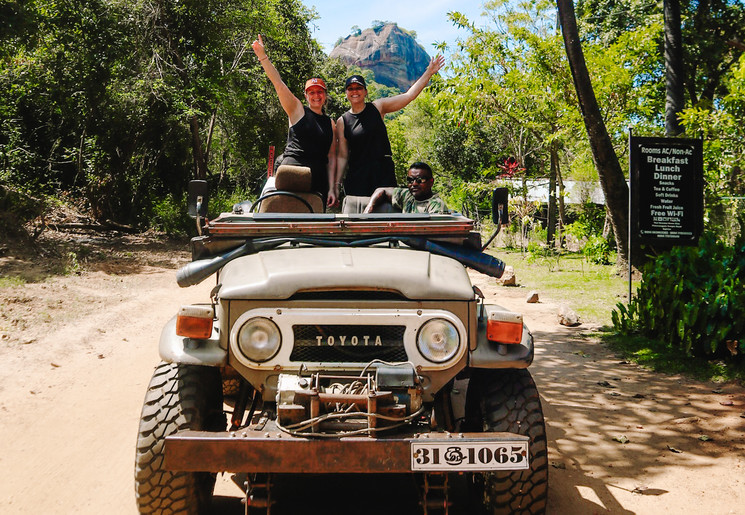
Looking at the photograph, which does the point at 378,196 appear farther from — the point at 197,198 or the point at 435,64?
the point at 435,64

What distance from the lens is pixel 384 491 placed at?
4.26 metres

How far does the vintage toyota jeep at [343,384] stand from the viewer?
10.0ft

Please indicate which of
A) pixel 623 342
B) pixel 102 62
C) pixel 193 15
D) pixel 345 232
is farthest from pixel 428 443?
pixel 193 15

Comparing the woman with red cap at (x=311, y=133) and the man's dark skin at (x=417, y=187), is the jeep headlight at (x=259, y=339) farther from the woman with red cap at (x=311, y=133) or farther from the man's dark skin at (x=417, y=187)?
the woman with red cap at (x=311, y=133)

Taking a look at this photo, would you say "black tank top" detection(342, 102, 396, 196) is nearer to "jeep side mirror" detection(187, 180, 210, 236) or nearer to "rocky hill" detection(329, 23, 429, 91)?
"jeep side mirror" detection(187, 180, 210, 236)

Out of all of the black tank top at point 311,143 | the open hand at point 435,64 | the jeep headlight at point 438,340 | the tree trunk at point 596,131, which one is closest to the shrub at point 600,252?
the tree trunk at point 596,131

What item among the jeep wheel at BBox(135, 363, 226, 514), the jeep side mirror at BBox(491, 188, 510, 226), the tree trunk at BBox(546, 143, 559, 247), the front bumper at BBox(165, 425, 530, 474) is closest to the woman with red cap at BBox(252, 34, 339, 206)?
the jeep side mirror at BBox(491, 188, 510, 226)

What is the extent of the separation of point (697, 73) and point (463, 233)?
19.0 m

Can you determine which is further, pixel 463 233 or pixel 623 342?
pixel 623 342

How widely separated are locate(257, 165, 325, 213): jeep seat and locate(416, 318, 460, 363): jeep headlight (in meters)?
2.11

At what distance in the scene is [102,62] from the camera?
1708cm

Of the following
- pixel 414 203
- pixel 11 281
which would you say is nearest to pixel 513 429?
pixel 414 203

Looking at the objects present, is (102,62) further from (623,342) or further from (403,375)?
(403,375)

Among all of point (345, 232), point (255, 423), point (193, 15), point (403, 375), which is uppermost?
point (193, 15)
